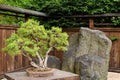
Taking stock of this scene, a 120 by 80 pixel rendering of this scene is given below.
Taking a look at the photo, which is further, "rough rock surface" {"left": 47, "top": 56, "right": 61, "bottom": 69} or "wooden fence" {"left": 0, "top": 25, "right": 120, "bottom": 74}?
"rough rock surface" {"left": 47, "top": 56, "right": 61, "bottom": 69}

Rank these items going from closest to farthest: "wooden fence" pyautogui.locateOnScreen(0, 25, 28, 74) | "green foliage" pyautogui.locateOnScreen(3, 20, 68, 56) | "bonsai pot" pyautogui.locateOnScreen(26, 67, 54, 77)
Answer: "bonsai pot" pyautogui.locateOnScreen(26, 67, 54, 77) < "green foliage" pyautogui.locateOnScreen(3, 20, 68, 56) < "wooden fence" pyautogui.locateOnScreen(0, 25, 28, 74)

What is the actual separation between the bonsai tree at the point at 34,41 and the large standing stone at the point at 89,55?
4.83ft

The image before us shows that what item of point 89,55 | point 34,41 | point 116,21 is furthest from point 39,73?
point 116,21

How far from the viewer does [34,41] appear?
11.1 feet

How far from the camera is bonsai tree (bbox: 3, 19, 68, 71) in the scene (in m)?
3.21

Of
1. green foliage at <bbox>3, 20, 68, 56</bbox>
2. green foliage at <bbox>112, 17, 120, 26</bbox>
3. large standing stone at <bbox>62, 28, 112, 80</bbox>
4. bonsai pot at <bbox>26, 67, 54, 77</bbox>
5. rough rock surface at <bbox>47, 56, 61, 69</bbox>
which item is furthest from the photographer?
green foliage at <bbox>112, 17, 120, 26</bbox>

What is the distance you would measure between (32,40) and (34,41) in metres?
0.04

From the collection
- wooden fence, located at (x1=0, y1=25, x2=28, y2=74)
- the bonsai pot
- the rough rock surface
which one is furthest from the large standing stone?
the bonsai pot

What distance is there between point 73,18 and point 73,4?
18.3 inches

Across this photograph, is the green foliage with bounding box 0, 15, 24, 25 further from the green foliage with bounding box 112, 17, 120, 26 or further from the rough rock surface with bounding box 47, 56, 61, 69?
the green foliage with bounding box 112, 17, 120, 26

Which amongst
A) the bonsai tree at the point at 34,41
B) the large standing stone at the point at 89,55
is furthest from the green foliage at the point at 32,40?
the large standing stone at the point at 89,55

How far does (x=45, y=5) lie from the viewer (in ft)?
24.3

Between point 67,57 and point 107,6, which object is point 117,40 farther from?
point 67,57

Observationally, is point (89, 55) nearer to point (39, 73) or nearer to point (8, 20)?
point (39, 73)
